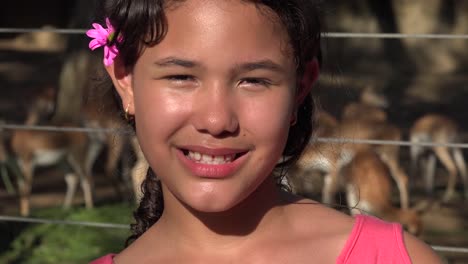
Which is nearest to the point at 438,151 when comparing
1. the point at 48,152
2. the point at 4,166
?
the point at 48,152

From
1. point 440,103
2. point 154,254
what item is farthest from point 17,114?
point 154,254

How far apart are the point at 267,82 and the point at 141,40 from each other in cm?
16

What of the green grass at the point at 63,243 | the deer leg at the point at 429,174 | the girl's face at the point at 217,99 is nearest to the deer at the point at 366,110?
the deer leg at the point at 429,174

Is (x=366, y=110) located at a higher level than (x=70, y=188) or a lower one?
higher

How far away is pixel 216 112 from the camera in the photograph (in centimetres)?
107

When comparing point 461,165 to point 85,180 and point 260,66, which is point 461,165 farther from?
point 260,66

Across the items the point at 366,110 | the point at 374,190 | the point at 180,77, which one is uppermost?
the point at 180,77

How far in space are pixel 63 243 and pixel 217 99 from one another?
4665 mm

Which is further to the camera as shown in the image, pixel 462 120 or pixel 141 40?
pixel 462 120

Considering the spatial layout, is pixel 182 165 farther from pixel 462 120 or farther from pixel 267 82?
pixel 462 120

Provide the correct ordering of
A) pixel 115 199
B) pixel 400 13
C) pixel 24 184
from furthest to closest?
pixel 400 13 → pixel 115 199 → pixel 24 184

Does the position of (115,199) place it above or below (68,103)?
below

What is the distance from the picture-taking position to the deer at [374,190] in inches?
199

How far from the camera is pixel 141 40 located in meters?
1.15
